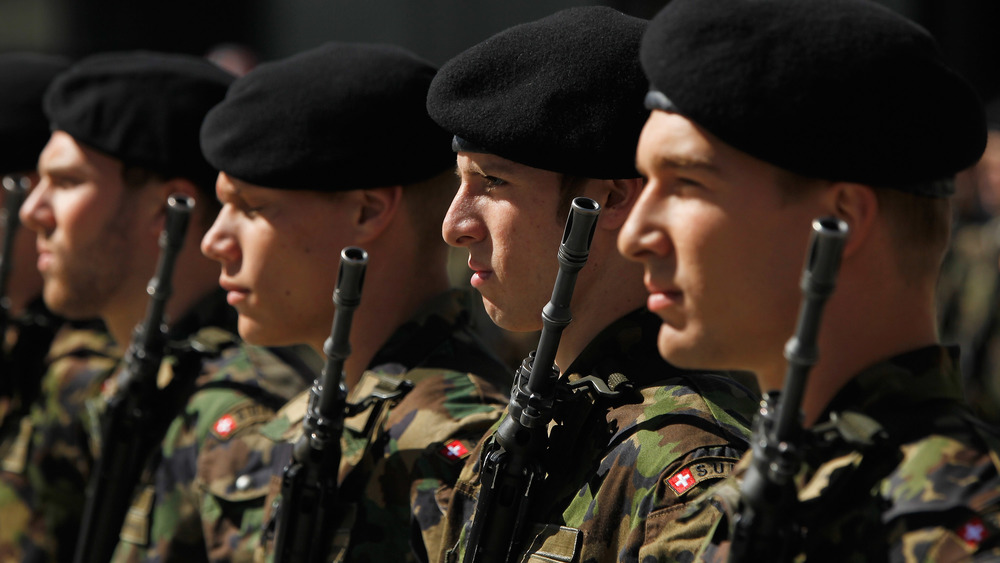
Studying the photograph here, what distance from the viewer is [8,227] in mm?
5512

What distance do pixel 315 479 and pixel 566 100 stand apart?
131 centimetres

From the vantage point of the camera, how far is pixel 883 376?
2.17m

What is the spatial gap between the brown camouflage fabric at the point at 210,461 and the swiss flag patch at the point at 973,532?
2.67 meters

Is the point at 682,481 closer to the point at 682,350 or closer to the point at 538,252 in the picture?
the point at 682,350

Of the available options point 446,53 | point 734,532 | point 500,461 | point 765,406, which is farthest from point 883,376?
point 446,53

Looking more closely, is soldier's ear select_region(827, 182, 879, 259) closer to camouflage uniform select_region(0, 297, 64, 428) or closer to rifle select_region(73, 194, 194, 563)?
rifle select_region(73, 194, 194, 563)

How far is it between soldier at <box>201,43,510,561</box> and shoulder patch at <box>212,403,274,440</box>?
1.32 ft

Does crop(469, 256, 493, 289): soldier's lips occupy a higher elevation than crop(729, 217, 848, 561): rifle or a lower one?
lower

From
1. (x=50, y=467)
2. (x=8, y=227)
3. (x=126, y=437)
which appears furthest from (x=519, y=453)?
(x=8, y=227)

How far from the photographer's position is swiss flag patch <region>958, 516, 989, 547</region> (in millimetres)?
1932

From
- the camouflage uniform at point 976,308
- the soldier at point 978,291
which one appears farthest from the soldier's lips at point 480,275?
the camouflage uniform at point 976,308

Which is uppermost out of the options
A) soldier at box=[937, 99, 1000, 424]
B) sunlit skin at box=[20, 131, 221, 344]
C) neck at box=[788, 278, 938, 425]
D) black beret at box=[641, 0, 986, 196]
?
black beret at box=[641, 0, 986, 196]

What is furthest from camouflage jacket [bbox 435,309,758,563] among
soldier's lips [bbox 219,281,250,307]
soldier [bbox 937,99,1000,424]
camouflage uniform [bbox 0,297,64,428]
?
soldier [bbox 937,99,1000,424]

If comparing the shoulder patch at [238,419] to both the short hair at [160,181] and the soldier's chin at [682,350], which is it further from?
the soldier's chin at [682,350]
